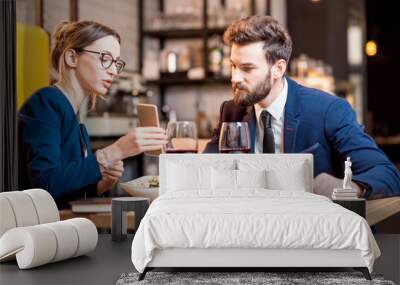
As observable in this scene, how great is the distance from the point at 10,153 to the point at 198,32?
1938 millimetres

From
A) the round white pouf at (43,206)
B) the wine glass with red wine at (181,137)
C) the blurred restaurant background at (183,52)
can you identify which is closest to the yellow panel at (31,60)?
the blurred restaurant background at (183,52)

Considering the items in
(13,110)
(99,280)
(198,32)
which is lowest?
(99,280)

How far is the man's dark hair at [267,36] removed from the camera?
5645mm

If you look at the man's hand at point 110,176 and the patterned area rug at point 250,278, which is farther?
the man's hand at point 110,176

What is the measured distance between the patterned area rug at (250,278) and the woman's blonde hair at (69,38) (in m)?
2.06

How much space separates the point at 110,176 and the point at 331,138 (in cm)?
172

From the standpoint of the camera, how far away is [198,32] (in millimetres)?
6547

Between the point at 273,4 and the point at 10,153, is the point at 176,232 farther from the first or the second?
the point at 273,4

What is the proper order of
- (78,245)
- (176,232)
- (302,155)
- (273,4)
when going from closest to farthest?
1. (176,232)
2. (78,245)
3. (302,155)
4. (273,4)

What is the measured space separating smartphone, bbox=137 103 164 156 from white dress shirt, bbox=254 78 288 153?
75 centimetres

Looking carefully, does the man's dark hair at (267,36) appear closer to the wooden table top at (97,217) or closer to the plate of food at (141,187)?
the plate of food at (141,187)

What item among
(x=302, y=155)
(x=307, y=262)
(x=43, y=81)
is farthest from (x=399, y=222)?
(x=43, y=81)

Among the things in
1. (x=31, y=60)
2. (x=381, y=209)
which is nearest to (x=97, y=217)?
(x=31, y=60)

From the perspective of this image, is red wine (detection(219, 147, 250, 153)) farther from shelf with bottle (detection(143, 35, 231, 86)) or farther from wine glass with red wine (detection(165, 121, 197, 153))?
shelf with bottle (detection(143, 35, 231, 86))
